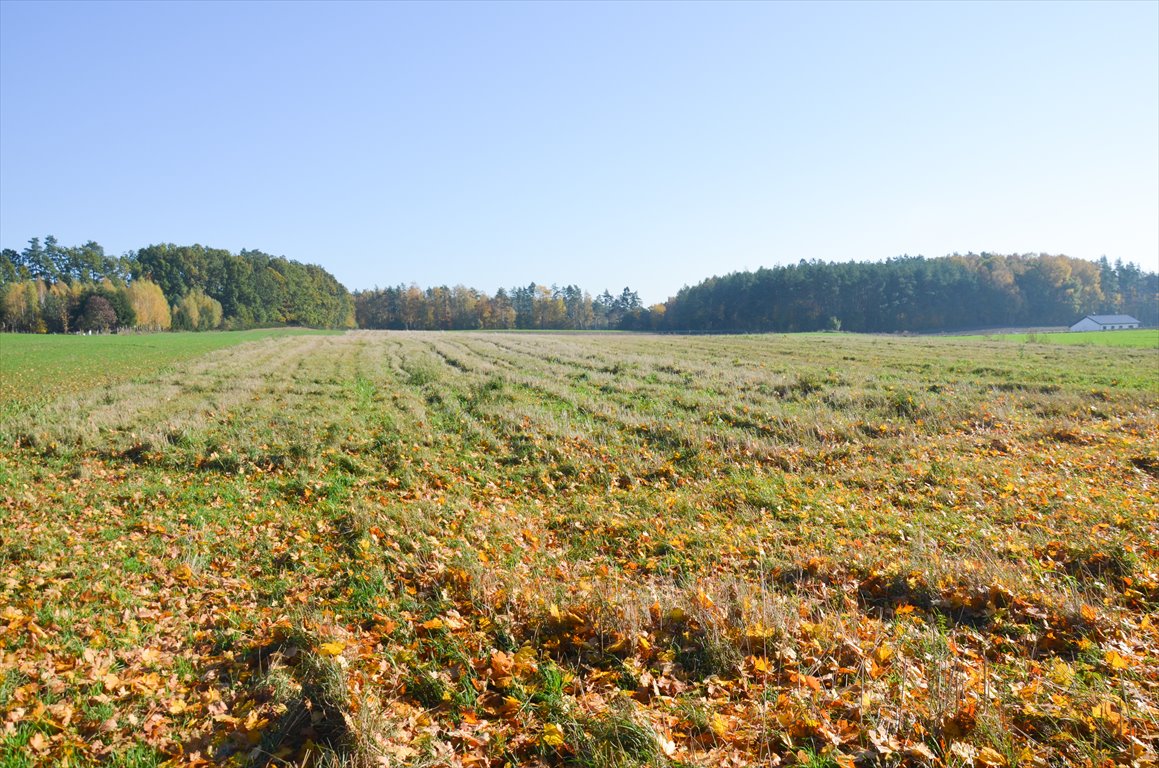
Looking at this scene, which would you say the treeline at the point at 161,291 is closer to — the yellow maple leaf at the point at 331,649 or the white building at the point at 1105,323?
the yellow maple leaf at the point at 331,649

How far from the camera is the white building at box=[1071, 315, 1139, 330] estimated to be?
89938mm

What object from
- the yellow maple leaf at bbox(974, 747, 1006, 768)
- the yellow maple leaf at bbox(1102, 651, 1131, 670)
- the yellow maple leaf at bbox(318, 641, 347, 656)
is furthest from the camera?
the yellow maple leaf at bbox(318, 641, 347, 656)

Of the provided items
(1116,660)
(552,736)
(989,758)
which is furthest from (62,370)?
(1116,660)

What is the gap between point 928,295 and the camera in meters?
104

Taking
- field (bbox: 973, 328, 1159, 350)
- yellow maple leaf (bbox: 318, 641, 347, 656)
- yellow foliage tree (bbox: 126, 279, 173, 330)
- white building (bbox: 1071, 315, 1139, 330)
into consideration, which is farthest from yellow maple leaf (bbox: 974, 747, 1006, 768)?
yellow foliage tree (bbox: 126, 279, 173, 330)

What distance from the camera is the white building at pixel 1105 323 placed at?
89.9 meters

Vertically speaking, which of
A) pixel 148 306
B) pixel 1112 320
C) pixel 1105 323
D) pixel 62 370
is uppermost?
pixel 148 306

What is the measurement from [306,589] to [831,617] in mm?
5492

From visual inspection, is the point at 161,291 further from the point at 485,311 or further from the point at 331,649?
the point at 331,649

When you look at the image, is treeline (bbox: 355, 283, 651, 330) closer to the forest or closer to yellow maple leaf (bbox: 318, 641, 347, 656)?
the forest

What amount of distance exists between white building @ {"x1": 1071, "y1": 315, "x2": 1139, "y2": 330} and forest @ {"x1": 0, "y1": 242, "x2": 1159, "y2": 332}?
7.80 m

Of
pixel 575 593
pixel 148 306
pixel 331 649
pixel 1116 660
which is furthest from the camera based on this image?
pixel 148 306

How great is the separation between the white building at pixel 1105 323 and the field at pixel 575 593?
347ft

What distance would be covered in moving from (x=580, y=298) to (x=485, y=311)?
25614 mm
